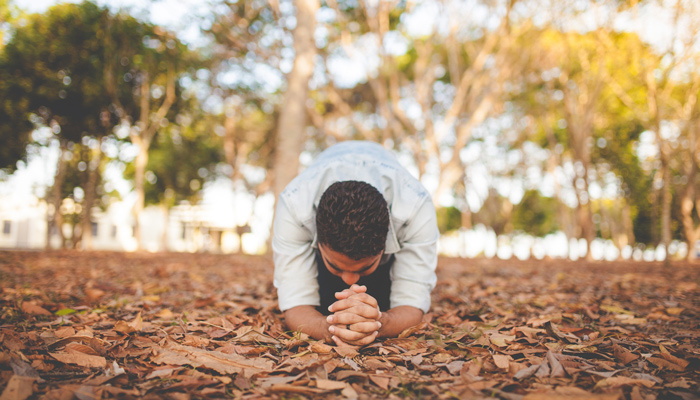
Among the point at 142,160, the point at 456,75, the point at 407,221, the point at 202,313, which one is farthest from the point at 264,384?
the point at 142,160

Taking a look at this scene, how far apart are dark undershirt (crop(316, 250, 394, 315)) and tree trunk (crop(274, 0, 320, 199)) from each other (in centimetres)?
471

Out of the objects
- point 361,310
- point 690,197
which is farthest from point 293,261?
point 690,197

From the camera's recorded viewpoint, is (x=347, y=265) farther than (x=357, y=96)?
No

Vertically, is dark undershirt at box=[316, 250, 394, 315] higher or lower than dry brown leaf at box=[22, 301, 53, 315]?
higher

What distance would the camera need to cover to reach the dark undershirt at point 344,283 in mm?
2545

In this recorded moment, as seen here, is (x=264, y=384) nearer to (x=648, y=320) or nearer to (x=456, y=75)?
(x=648, y=320)

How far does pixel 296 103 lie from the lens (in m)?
7.62

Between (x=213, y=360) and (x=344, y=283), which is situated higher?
(x=344, y=283)

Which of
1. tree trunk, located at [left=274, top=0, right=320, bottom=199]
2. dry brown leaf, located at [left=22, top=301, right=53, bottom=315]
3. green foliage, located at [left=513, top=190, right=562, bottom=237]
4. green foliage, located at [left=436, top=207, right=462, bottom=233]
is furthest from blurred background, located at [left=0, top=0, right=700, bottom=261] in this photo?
green foliage, located at [left=436, top=207, right=462, bottom=233]

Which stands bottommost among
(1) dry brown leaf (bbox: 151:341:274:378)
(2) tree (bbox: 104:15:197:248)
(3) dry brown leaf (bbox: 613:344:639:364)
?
(1) dry brown leaf (bbox: 151:341:274:378)

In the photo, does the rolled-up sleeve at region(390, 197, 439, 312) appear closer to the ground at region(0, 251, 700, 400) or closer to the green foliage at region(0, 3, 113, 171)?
the ground at region(0, 251, 700, 400)

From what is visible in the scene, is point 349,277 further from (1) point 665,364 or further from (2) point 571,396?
(1) point 665,364

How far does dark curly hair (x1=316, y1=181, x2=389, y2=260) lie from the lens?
6.72 feet

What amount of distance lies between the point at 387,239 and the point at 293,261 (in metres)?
0.61
